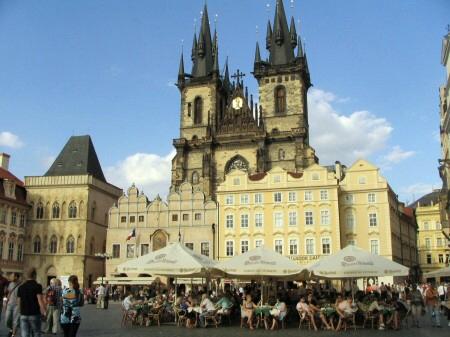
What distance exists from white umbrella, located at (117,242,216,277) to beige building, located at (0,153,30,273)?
3325 centimetres

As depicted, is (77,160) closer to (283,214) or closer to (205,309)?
(283,214)

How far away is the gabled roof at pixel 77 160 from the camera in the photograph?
55.3 metres

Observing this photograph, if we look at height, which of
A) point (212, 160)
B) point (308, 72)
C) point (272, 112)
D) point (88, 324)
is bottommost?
point (88, 324)

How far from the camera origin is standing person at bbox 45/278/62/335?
14.0 meters

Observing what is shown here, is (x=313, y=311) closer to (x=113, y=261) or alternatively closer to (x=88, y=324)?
(x=88, y=324)

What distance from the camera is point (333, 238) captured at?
46094mm

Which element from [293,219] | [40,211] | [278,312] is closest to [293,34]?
[293,219]

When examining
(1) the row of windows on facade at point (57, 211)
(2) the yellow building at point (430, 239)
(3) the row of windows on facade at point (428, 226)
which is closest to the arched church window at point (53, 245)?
(1) the row of windows on facade at point (57, 211)

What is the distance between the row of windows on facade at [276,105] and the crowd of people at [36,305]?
49.6 meters

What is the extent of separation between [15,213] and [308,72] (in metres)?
37.5

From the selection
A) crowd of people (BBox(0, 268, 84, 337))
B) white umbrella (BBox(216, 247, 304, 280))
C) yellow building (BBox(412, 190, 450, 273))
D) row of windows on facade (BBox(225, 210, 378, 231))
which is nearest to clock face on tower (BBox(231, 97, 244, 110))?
row of windows on facade (BBox(225, 210, 378, 231))

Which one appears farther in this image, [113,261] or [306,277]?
[113,261]

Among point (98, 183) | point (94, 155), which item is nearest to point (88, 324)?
point (98, 183)

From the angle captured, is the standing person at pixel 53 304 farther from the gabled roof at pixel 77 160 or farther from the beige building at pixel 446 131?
the gabled roof at pixel 77 160
